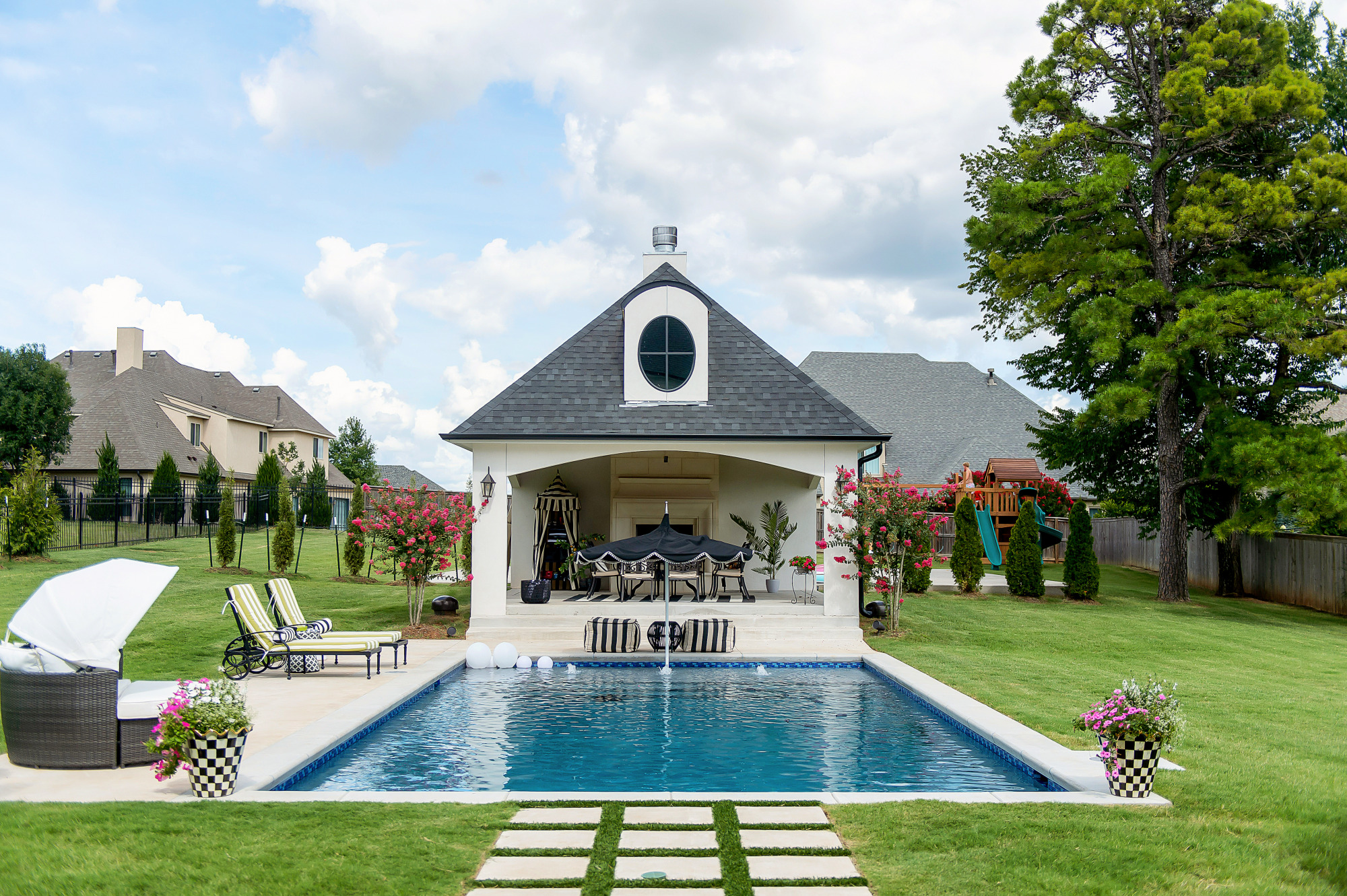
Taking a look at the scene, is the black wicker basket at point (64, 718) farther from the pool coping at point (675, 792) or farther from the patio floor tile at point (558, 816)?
the patio floor tile at point (558, 816)

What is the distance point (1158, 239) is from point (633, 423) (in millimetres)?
15253

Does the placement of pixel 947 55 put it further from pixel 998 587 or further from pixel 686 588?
pixel 998 587

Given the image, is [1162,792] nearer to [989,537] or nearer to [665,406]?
[665,406]

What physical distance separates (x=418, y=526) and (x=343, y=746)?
24.3ft

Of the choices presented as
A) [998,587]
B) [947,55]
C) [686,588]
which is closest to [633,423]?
[686,588]

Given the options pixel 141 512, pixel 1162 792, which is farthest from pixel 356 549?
pixel 1162 792

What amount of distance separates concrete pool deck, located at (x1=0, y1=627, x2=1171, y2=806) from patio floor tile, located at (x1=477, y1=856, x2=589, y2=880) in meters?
1.21

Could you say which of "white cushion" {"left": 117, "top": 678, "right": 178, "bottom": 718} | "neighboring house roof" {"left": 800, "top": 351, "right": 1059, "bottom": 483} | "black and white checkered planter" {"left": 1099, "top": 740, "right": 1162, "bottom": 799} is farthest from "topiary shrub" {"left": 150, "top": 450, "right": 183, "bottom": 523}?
"black and white checkered planter" {"left": 1099, "top": 740, "right": 1162, "bottom": 799}

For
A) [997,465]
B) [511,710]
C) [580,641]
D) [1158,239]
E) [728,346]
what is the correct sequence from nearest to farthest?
[511,710] → [580,641] → [728,346] → [1158,239] → [997,465]

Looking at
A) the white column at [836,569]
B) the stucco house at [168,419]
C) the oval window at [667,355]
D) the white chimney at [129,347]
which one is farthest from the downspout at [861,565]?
the white chimney at [129,347]

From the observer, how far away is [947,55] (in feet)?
48.0

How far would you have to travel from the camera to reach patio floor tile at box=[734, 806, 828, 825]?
6000 millimetres

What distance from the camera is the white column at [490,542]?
1589cm

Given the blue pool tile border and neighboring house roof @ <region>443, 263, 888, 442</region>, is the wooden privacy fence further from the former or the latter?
the blue pool tile border
